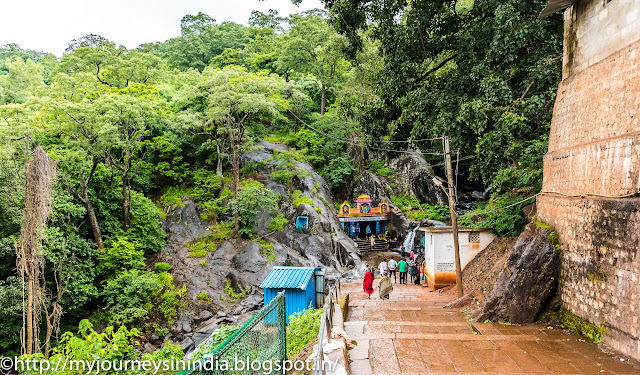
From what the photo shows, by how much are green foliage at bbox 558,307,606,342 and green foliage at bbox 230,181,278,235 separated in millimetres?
15517

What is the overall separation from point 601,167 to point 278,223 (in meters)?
16.9

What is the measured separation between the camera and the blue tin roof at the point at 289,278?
37.6ft

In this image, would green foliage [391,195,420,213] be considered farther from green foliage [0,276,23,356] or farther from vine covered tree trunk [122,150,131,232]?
green foliage [0,276,23,356]

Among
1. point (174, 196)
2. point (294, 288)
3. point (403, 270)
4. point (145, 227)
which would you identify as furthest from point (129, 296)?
point (403, 270)

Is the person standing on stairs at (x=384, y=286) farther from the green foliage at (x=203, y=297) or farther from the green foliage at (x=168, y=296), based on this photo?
the green foliage at (x=168, y=296)

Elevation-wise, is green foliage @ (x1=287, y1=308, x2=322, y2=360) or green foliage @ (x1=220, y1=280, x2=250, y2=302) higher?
green foliage @ (x1=287, y1=308, x2=322, y2=360)

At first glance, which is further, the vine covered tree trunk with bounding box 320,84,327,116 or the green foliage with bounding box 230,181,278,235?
the vine covered tree trunk with bounding box 320,84,327,116

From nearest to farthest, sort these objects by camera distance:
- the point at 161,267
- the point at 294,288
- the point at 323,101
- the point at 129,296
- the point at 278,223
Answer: the point at 294,288
the point at 129,296
the point at 161,267
the point at 278,223
the point at 323,101

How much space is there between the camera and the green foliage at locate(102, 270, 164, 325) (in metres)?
15.2

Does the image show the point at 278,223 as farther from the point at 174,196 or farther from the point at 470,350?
the point at 470,350

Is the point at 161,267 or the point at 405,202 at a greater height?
the point at 405,202

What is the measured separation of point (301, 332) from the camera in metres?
7.62

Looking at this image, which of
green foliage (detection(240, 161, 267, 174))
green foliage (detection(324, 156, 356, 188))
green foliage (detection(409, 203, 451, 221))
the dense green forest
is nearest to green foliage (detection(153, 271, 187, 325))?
the dense green forest

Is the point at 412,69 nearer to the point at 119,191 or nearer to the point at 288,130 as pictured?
the point at 119,191
